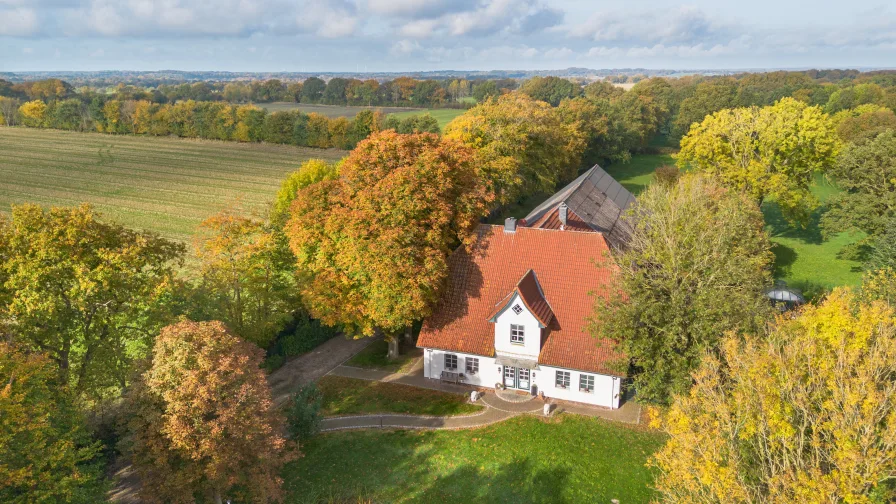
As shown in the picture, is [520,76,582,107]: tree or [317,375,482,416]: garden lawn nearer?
[317,375,482,416]: garden lawn

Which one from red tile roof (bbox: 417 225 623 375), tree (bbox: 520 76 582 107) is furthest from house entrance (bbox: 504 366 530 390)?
tree (bbox: 520 76 582 107)

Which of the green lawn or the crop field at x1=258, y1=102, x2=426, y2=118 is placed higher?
the crop field at x1=258, y1=102, x2=426, y2=118

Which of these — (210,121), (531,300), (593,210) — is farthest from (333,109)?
(531,300)

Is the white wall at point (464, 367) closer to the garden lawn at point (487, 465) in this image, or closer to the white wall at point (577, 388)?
the white wall at point (577, 388)

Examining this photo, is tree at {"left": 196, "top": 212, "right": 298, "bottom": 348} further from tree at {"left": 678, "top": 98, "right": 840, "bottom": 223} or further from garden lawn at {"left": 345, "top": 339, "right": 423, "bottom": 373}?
tree at {"left": 678, "top": 98, "right": 840, "bottom": 223}

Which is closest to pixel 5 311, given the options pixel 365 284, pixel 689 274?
pixel 365 284

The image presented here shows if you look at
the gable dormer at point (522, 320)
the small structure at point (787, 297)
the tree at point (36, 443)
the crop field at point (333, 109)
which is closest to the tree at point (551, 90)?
the crop field at point (333, 109)

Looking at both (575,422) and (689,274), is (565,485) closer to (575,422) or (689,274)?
(575,422)
